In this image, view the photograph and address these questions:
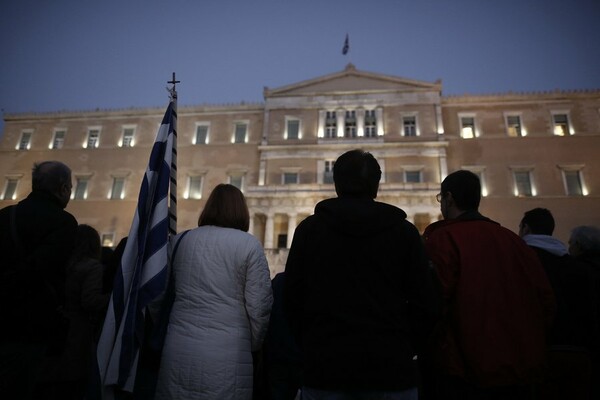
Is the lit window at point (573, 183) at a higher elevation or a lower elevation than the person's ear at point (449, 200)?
higher

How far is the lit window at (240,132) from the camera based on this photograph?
93.8ft

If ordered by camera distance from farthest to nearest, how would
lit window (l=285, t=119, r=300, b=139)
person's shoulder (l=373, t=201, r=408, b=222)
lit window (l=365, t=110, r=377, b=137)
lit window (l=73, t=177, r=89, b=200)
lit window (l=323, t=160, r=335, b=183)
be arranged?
1. lit window (l=73, t=177, r=89, b=200)
2. lit window (l=285, t=119, r=300, b=139)
3. lit window (l=365, t=110, r=377, b=137)
4. lit window (l=323, t=160, r=335, b=183)
5. person's shoulder (l=373, t=201, r=408, b=222)

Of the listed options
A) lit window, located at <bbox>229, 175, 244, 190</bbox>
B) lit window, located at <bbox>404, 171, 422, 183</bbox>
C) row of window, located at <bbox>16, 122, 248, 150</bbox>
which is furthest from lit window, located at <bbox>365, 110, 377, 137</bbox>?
lit window, located at <bbox>229, 175, 244, 190</bbox>

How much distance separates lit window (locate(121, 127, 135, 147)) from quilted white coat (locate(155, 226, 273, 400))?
29.9m

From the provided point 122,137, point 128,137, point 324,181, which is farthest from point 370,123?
point 122,137

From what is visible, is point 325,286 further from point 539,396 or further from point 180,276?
point 539,396

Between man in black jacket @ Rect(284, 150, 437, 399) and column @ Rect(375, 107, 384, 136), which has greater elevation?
column @ Rect(375, 107, 384, 136)

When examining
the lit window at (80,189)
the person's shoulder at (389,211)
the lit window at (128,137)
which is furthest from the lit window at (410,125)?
the person's shoulder at (389,211)

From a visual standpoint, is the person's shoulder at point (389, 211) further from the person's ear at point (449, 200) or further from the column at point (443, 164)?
the column at point (443, 164)

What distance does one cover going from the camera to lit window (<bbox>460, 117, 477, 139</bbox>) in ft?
85.6

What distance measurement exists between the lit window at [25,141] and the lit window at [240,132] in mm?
18131

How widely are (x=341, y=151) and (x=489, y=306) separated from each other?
23536 millimetres

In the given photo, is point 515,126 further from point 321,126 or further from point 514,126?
point 321,126

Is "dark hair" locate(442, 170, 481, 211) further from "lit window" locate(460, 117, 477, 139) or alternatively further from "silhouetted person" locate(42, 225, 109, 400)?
"lit window" locate(460, 117, 477, 139)
